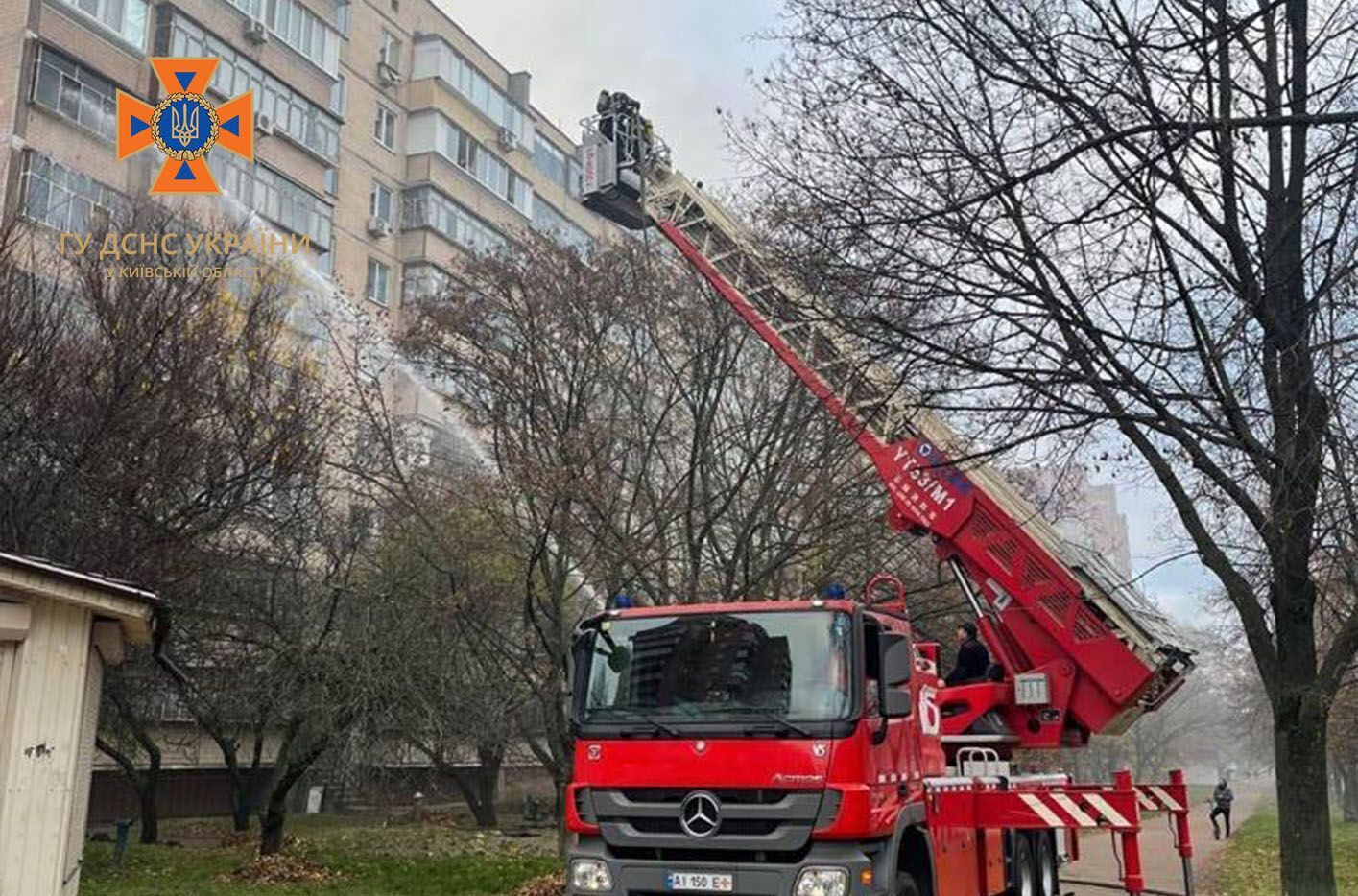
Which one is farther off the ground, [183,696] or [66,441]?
[66,441]

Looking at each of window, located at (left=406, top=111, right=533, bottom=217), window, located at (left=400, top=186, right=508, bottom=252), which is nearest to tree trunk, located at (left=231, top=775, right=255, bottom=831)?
window, located at (left=400, top=186, right=508, bottom=252)

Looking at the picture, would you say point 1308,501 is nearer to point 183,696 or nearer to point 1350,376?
point 1350,376

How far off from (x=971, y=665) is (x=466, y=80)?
116ft

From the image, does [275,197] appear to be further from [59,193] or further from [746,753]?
[746,753]

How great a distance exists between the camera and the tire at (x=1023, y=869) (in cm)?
1141

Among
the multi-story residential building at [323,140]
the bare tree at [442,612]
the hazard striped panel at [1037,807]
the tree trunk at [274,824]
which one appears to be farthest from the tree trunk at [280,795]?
the hazard striped panel at [1037,807]

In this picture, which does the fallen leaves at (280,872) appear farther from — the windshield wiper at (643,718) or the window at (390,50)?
the window at (390,50)

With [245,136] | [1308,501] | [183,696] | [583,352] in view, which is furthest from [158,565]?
[245,136]

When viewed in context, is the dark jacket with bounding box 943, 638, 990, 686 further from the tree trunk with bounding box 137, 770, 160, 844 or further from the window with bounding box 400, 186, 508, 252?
the window with bounding box 400, 186, 508, 252

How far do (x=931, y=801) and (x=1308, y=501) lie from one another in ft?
13.0

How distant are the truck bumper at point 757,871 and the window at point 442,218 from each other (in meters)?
31.4

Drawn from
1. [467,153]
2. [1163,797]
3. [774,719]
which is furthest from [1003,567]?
[467,153]

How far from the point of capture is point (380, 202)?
38.1 m

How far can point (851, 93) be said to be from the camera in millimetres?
9258
